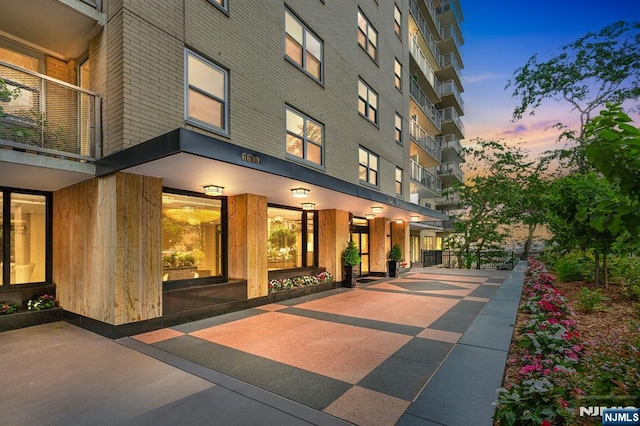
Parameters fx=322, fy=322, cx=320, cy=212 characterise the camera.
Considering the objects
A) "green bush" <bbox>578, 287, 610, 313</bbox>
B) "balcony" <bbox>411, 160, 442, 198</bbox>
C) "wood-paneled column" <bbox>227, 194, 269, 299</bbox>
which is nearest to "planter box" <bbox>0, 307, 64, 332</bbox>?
"wood-paneled column" <bbox>227, 194, 269, 299</bbox>

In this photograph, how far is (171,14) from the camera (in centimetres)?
725

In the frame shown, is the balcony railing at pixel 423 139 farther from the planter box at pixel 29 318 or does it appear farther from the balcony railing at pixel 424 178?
the planter box at pixel 29 318

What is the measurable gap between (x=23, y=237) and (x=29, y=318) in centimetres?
201

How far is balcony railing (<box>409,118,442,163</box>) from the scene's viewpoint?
24.4 metres

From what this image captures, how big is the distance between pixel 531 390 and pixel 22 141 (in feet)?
28.7

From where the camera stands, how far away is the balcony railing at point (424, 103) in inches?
979

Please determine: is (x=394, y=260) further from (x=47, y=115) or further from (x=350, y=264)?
(x=47, y=115)

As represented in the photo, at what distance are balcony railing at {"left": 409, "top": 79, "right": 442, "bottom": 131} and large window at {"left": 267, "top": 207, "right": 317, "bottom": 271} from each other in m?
16.2

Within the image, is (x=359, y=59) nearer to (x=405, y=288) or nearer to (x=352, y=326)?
(x=405, y=288)

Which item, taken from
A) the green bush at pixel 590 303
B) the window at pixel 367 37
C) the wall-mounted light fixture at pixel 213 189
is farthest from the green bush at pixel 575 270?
the window at pixel 367 37

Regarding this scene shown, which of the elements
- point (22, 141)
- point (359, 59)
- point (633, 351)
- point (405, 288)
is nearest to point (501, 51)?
point (359, 59)

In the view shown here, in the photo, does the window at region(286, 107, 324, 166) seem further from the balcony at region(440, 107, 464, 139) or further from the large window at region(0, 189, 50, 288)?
the balcony at region(440, 107, 464, 139)

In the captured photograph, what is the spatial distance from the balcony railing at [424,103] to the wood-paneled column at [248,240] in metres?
19.2

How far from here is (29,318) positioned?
7102mm
